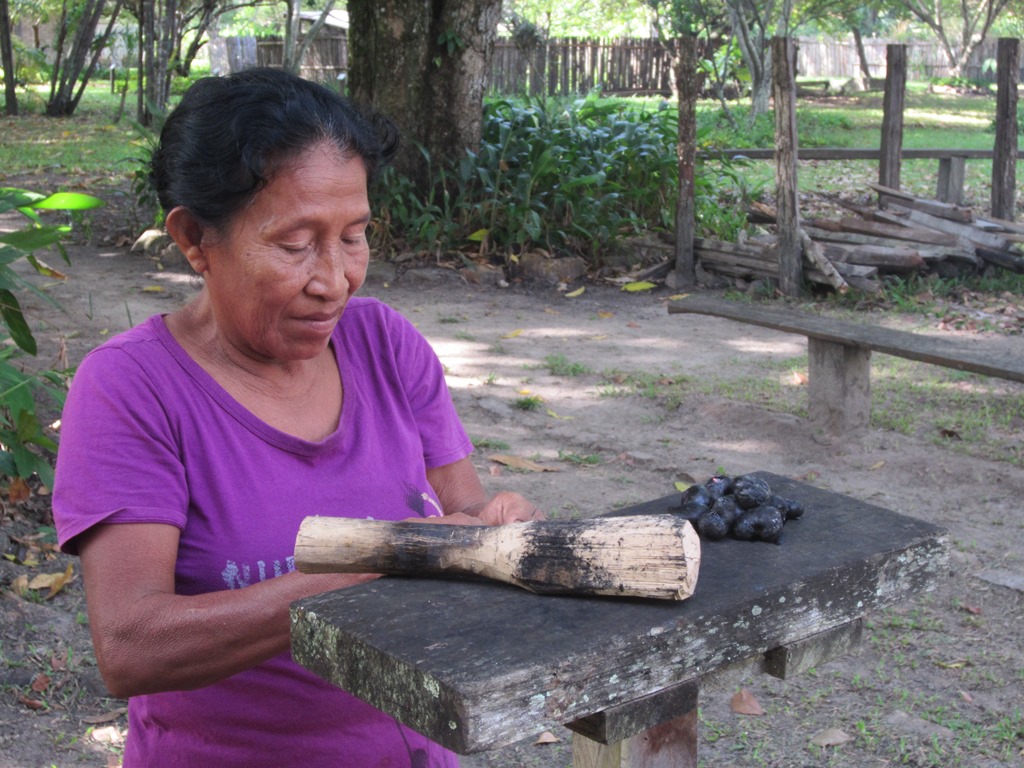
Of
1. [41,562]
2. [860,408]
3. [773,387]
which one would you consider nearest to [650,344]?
[773,387]

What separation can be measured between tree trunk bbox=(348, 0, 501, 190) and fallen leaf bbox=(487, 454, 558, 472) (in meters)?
4.31

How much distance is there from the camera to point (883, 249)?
7984 millimetres

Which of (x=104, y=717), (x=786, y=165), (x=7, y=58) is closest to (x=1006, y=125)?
(x=786, y=165)

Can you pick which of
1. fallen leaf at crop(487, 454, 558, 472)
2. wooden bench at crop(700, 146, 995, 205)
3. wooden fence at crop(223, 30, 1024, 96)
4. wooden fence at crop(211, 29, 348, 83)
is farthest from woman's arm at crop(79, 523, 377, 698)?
wooden fence at crop(223, 30, 1024, 96)

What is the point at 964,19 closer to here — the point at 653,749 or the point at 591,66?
the point at 591,66

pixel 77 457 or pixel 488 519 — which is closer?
pixel 77 457

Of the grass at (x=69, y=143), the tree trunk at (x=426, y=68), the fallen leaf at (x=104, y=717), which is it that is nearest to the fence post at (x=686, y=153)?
the tree trunk at (x=426, y=68)

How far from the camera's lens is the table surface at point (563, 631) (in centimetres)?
118

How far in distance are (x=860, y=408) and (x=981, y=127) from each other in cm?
1727

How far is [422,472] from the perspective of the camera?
1811 millimetres

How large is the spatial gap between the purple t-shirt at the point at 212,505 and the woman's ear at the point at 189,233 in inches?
4.4

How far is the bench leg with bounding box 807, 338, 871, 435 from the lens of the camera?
515 centimetres

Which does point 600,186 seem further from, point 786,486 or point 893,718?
point 786,486

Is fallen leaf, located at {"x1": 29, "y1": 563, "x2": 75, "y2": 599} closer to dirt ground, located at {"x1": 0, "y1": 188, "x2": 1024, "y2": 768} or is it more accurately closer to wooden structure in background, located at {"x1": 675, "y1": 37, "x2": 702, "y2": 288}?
dirt ground, located at {"x1": 0, "y1": 188, "x2": 1024, "y2": 768}
